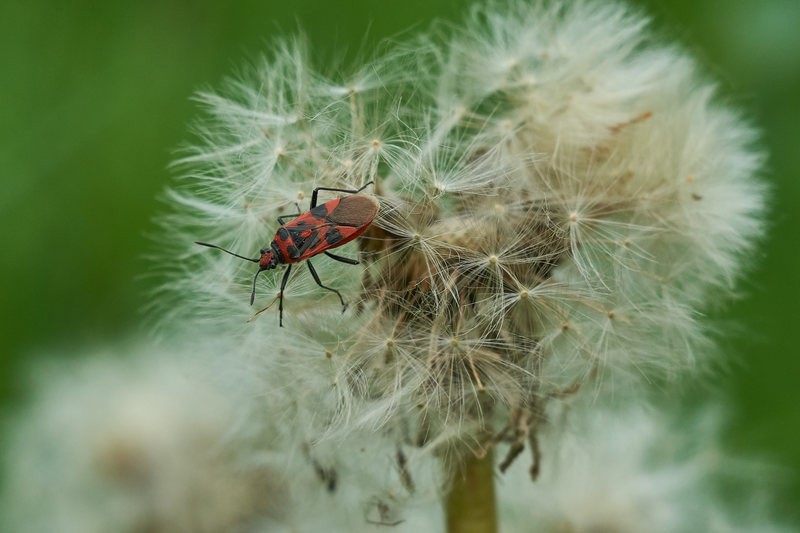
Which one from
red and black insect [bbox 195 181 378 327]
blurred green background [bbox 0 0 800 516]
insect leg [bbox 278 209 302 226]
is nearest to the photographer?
red and black insect [bbox 195 181 378 327]

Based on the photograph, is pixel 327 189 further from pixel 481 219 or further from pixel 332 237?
pixel 481 219

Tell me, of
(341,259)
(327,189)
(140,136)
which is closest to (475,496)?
(341,259)

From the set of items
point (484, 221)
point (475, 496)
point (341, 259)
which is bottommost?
point (475, 496)

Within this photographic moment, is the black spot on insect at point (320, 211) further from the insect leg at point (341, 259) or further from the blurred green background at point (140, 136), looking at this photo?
the blurred green background at point (140, 136)

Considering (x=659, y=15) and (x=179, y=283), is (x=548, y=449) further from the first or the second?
(x=659, y=15)

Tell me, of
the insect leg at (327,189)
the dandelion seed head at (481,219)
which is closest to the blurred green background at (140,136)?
the dandelion seed head at (481,219)

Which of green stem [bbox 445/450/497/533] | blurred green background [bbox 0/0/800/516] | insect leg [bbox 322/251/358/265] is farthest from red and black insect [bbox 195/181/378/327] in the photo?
blurred green background [bbox 0/0/800/516]

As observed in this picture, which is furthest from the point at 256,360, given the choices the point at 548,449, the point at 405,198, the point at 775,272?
the point at 775,272

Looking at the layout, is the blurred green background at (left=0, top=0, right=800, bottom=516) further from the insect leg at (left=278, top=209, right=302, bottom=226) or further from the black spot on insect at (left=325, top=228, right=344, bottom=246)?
the black spot on insect at (left=325, top=228, right=344, bottom=246)
